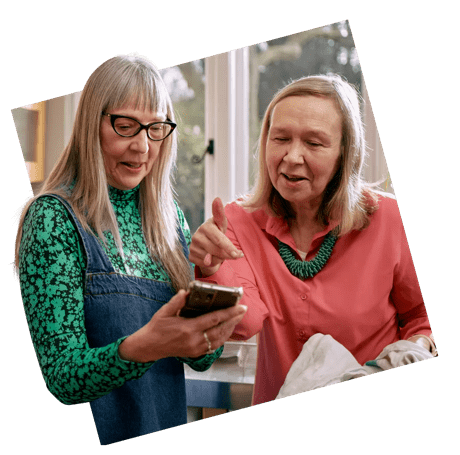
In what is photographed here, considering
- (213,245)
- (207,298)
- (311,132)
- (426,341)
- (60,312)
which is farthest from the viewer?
(426,341)

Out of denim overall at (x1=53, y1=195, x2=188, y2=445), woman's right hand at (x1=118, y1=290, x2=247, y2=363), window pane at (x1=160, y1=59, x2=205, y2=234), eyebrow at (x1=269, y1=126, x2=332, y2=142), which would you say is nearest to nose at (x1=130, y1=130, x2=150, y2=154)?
window pane at (x1=160, y1=59, x2=205, y2=234)

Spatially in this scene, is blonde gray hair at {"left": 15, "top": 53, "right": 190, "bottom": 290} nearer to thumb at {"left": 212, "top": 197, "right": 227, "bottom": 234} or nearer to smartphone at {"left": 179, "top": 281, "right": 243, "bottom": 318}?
thumb at {"left": 212, "top": 197, "right": 227, "bottom": 234}

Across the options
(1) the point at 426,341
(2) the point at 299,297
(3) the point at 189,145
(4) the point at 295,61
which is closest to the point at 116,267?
(3) the point at 189,145

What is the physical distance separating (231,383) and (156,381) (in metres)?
0.23

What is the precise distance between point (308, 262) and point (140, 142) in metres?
0.60

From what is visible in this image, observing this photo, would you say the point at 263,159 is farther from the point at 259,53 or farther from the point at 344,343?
the point at 344,343

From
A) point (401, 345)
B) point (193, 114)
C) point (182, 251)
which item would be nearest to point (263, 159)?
point (193, 114)

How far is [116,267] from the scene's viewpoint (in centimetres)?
157

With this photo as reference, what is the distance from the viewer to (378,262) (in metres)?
1.78

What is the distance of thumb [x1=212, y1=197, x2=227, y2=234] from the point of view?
5.11 feet

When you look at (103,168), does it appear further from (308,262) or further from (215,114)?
(308,262)

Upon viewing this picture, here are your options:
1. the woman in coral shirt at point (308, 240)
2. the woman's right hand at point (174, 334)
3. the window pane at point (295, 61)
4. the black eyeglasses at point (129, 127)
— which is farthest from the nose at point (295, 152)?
the woman's right hand at point (174, 334)

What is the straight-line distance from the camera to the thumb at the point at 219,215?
5.11 feet

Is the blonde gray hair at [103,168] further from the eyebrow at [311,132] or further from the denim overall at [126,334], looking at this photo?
the eyebrow at [311,132]
